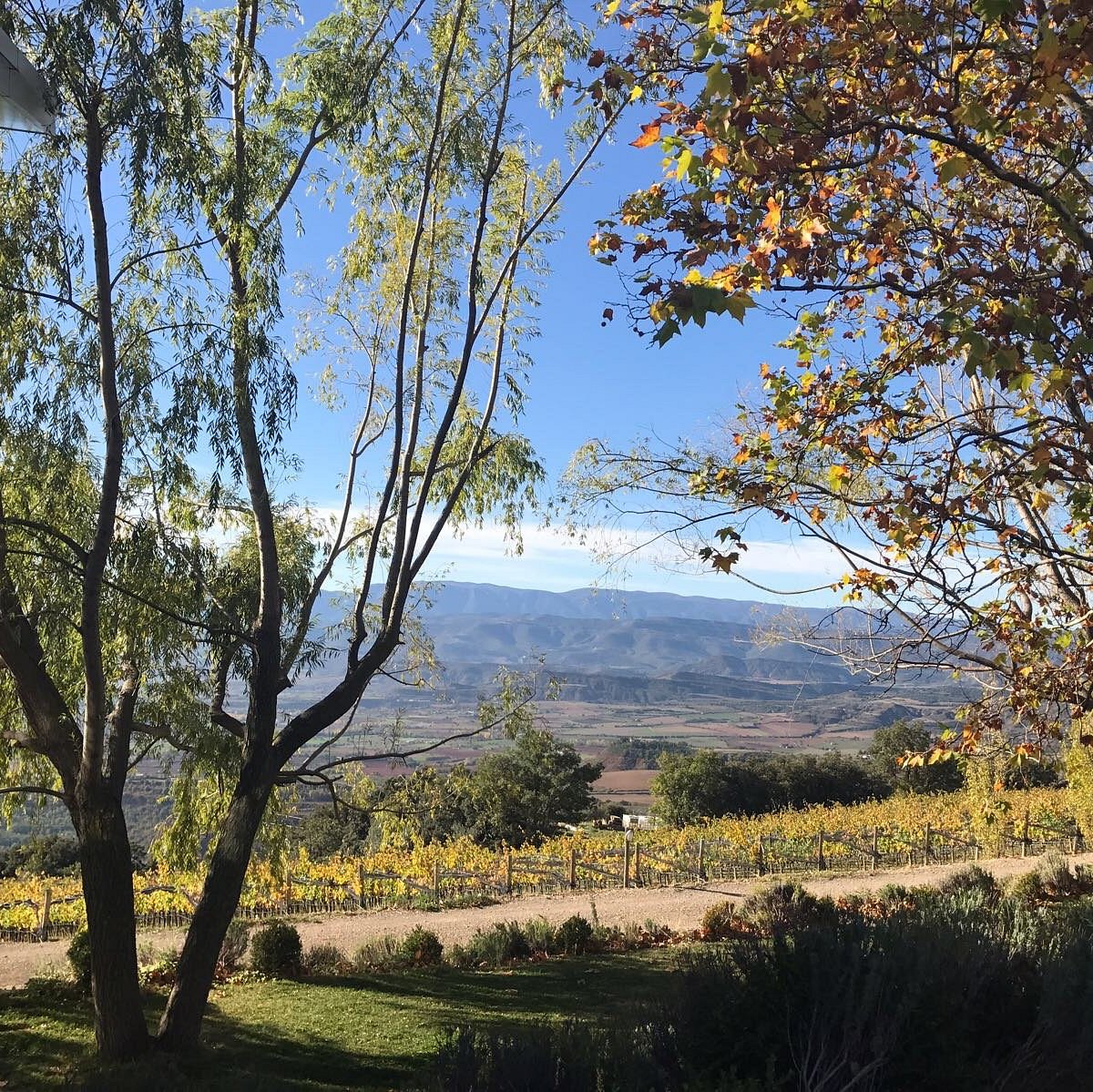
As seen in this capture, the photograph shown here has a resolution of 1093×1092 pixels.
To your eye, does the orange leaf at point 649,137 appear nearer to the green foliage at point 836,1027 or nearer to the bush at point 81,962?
the green foliage at point 836,1027

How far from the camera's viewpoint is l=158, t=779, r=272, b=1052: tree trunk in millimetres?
7277

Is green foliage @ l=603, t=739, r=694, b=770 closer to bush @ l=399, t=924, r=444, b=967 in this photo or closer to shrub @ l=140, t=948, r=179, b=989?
bush @ l=399, t=924, r=444, b=967

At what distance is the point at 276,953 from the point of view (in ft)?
39.8

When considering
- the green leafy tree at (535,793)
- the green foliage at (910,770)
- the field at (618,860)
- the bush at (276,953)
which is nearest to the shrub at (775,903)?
the field at (618,860)

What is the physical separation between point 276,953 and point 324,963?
2.87ft

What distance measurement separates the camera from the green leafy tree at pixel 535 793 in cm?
3022

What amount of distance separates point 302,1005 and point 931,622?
320 inches

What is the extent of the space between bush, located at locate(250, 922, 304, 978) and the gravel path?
2340 mm

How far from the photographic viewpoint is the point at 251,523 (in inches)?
406

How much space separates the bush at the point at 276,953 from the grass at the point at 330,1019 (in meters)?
0.45

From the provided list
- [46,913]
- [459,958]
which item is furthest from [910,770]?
[46,913]

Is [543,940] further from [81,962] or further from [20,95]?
[20,95]

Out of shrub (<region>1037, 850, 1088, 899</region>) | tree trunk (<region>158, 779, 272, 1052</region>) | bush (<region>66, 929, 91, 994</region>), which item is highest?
tree trunk (<region>158, 779, 272, 1052</region>)

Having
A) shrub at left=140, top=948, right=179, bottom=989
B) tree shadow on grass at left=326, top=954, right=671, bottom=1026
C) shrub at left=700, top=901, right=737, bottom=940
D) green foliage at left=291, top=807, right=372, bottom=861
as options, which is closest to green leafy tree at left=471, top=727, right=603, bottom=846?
green foliage at left=291, top=807, right=372, bottom=861
